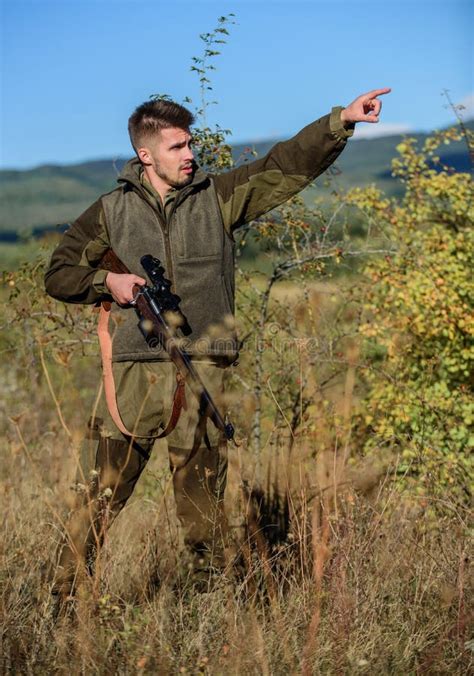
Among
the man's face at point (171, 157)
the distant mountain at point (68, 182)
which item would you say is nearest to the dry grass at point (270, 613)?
the man's face at point (171, 157)

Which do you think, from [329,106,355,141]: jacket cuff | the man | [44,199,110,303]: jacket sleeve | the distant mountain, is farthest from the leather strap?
the distant mountain

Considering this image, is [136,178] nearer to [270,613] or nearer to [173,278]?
[173,278]

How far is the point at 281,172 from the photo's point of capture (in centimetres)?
396

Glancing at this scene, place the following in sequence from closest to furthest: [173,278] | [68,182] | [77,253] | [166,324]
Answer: [166,324] → [173,278] → [77,253] → [68,182]

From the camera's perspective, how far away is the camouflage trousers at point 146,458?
12.8ft

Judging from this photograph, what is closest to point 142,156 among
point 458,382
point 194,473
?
point 194,473

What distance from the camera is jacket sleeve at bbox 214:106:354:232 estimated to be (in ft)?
12.5

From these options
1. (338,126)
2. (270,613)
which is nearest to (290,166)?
(338,126)

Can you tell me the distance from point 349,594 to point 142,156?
2.01 meters

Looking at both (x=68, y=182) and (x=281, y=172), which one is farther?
(x=68, y=182)

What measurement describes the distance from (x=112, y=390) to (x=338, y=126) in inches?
56.5

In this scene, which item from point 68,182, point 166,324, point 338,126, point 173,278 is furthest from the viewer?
point 68,182

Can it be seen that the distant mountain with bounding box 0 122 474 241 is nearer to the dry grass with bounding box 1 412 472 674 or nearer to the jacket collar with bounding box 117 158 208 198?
the jacket collar with bounding box 117 158 208 198

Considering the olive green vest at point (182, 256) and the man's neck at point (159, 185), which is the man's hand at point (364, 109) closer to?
the olive green vest at point (182, 256)
